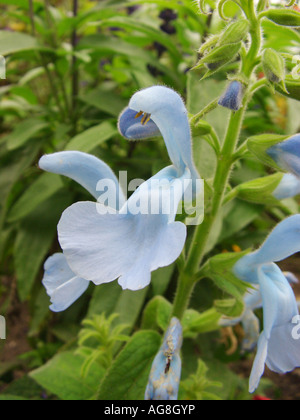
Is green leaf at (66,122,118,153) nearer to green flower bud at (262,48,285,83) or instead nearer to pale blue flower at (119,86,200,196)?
pale blue flower at (119,86,200,196)

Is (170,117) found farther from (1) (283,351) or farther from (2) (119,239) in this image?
(1) (283,351)

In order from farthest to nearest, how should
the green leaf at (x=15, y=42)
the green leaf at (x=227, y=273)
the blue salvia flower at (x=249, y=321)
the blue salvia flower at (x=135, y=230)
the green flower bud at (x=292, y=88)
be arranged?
the green leaf at (x=15, y=42)
the blue salvia flower at (x=249, y=321)
the green leaf at (x=227, y=273)
the green flower bud at (x=292, y=88)
the blue salvia flower at (x=135, y=230)

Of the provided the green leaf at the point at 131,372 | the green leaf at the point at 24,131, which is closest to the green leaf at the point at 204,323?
the green leaf at the point at 131,372

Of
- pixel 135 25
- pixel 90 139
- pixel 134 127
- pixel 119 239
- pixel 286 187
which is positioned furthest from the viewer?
pixel 135 25

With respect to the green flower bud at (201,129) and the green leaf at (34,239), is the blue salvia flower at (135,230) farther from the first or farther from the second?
the green leaf at (34,239)

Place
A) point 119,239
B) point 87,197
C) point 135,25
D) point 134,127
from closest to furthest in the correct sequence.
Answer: point 119,239, point 134,127, point 135,25, point 87,197

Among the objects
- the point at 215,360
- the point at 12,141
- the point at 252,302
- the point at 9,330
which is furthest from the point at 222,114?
the point at 9,330

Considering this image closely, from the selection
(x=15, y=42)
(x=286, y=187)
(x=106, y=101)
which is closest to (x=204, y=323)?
(x=286, y=187)
